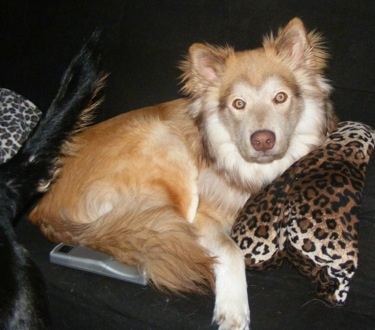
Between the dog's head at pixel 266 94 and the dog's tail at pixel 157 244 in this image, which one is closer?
the dog's tail at pixel 157 244

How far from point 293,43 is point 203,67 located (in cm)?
38

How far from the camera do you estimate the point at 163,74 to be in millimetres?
2600

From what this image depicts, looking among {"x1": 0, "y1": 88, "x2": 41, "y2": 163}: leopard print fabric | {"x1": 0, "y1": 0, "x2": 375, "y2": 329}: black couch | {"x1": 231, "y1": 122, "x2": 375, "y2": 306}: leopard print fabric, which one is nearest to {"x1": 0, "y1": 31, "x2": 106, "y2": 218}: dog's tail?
{"x1": 0, "y1": 0, "x2": 375, "y2": 329}: black couch

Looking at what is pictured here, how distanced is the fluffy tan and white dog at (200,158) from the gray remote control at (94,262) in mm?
36

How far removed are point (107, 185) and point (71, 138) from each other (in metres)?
0.58

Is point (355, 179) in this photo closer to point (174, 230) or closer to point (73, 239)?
point (174, 230)

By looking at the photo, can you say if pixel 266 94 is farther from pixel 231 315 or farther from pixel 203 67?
pixel 231 315

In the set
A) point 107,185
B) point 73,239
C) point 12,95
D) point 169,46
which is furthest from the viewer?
point 12,95

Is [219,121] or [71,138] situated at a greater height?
[71,138]

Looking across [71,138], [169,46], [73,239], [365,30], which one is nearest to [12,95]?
[169,46]

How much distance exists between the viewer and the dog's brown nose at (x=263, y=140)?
180cm

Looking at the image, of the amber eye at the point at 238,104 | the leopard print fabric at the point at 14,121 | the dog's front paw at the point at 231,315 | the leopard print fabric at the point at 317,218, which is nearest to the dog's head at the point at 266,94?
the amber eye at the point at 238,104

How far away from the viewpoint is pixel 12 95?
9.14ft

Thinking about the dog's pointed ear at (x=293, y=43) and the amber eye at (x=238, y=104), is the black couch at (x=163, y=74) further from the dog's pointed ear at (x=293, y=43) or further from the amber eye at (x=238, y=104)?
the amber eye at (x=238, y=104)
